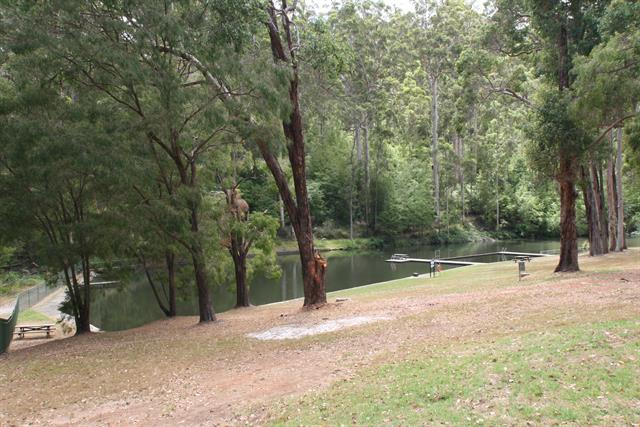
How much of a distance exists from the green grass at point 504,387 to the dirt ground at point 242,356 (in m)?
0.75

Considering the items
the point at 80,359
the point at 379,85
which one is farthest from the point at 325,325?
the point at 379,85

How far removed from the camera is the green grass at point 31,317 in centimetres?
2322

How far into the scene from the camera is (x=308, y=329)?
13.2m

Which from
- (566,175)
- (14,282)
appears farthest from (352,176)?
(566,175)

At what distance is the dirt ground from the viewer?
327 inches

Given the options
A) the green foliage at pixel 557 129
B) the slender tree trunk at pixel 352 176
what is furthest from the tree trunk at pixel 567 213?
the slender tree trunk at pixel 352 176

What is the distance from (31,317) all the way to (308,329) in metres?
16.5

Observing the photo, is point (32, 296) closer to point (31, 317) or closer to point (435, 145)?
point (31, 317)

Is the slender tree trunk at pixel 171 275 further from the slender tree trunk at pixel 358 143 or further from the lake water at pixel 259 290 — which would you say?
the slender tree trunk at pixel 358 143

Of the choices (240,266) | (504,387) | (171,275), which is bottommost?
(504,387)

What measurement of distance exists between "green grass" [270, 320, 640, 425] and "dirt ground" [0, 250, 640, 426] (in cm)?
75

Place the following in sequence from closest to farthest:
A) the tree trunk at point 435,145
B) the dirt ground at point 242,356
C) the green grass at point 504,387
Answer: the green grass at point 504,387 < the dirt ground at point 242,356 < the tree trunk at point 435,145

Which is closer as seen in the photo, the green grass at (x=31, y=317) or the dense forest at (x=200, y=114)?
the dense forest at (x=200, y=114)

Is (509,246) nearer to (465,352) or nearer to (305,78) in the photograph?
(305,78)
